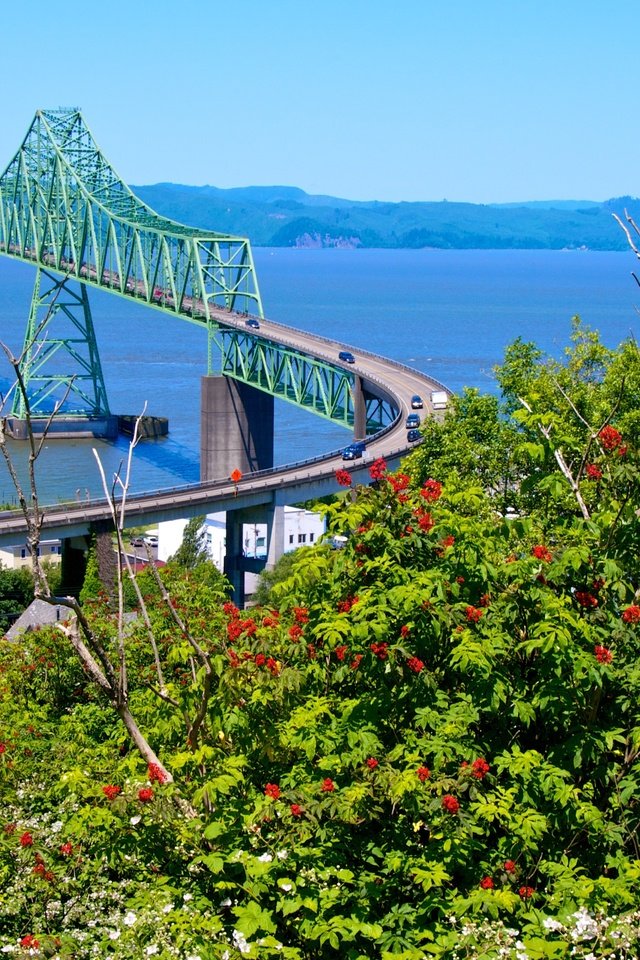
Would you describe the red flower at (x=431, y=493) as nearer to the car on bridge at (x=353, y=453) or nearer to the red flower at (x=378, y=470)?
the red flower at (x=378, y=470)

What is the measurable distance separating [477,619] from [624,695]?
1.02m

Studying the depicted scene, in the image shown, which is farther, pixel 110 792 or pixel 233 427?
pixel 233 427

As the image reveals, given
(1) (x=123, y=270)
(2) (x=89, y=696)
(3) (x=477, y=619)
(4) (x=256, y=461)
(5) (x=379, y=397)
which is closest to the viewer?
(3) (x=477, y=619)

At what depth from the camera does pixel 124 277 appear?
90938mm

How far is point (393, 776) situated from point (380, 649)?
835 mm

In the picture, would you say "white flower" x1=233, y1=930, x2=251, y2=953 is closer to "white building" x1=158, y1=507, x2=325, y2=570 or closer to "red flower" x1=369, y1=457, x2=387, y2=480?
"red flower" x1=369, y1=457, x2=387, y2=480

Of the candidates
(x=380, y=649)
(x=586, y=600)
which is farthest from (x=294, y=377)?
(x=380, y=649)

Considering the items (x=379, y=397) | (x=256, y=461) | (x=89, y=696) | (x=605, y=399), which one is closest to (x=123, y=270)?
(x=256, y=461)

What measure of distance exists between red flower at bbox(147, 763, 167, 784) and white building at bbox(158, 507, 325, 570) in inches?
1818

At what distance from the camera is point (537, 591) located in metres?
8.98

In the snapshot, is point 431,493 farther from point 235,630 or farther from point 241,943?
point 241,943

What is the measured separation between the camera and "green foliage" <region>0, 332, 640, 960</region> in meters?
8.22

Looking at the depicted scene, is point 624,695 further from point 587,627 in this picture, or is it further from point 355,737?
point 355,737

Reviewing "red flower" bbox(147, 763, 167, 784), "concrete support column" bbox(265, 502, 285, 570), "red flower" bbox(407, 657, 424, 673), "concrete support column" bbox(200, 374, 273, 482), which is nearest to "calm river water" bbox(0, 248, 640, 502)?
"concrete support column" bbox(200, 374, 273, 482)
